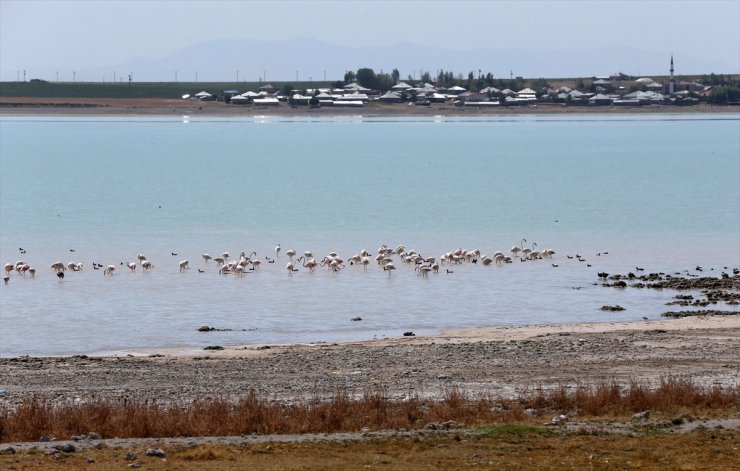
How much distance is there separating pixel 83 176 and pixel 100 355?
7006cm

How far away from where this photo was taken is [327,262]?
125 ft

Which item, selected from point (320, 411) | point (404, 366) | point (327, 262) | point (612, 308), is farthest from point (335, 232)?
point (320, 411)

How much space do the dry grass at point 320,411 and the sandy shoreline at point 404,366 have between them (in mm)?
1327

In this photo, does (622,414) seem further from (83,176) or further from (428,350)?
(83,176)

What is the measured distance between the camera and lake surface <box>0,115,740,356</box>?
2889 centimetres

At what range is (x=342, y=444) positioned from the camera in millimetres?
13828

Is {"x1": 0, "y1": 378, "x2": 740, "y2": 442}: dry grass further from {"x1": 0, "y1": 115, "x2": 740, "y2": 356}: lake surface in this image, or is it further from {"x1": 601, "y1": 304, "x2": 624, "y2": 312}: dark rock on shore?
{"x1": 601, "y1": 304, "x2": 624, "y2": 312}: dark rock on shore

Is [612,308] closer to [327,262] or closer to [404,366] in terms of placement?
→ [404,366]

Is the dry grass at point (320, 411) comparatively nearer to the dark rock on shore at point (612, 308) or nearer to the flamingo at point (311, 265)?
the dark rock on shore at point (612, 308)

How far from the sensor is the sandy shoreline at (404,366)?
60.4 ft

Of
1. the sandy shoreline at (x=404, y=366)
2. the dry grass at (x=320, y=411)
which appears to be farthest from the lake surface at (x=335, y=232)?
the dry grass at (x=320, y=411)

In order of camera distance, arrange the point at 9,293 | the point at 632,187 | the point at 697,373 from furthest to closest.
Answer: the point at 632,187 < the point at 9,293 < the point at 697,373

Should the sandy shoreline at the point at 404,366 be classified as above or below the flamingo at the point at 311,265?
above

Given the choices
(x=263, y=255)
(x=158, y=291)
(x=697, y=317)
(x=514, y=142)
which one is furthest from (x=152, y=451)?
(x=514, y=142)
